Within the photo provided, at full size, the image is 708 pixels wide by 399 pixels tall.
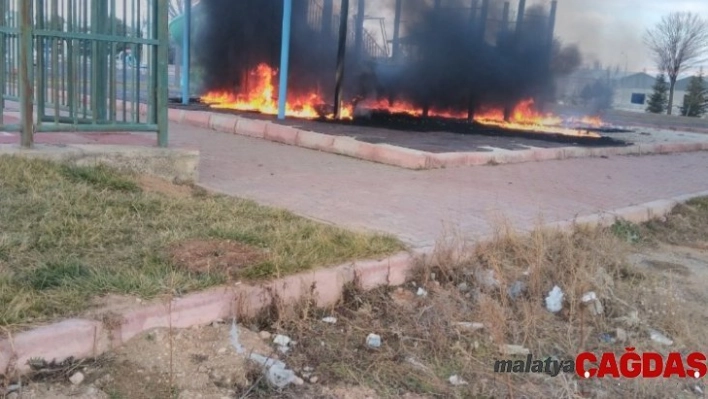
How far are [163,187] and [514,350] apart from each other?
3.25 metres

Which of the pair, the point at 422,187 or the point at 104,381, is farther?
the point at 422,187

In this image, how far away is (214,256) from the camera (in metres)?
3.52

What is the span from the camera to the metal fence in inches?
210

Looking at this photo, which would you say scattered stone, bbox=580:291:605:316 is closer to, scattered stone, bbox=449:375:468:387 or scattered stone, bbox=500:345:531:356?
scattered stone, bbox=500:345:531:356

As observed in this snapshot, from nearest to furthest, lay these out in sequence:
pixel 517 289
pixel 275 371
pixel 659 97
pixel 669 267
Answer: pixel 275 371 < pixel 517 289 < pixel 669 267 < pixel 659 97

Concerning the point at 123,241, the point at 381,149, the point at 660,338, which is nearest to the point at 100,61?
the point at 123,241

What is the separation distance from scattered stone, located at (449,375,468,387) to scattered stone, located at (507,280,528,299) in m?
1.06

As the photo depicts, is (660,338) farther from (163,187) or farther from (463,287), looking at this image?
(163,187)

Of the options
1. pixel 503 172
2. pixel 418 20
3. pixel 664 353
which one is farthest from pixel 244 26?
pixel 664 353

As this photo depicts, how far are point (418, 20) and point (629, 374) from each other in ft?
51.2

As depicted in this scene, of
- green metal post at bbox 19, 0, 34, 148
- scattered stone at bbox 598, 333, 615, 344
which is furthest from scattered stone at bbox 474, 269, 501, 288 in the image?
green metal post at bbox 19, 0, 34, 148

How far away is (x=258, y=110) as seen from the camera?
14422 mm

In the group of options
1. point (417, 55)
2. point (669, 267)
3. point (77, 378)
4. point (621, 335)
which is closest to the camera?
point (77, 378)

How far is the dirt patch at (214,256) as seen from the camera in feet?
11.0
